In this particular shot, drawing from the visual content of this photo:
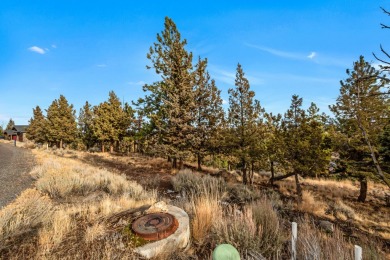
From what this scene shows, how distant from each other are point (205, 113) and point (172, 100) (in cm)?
297

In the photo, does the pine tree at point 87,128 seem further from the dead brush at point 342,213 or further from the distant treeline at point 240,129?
the dead brush at point 342,213

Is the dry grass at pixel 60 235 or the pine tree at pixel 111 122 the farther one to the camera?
the pine tree at pixel 111 122

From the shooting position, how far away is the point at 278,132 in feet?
46.6

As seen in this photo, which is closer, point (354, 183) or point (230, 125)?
point (230, 125)

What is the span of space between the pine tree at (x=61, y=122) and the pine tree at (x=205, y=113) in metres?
37.3

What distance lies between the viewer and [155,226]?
4035 mm

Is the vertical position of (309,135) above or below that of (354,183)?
above

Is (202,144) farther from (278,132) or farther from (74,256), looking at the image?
(74,256)

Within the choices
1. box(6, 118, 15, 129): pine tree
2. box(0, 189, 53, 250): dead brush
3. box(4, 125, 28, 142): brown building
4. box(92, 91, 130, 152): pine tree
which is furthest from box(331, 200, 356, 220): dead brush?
box(6, 118, 15, 129): pine tree

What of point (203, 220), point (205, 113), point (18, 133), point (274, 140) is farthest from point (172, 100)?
point (18, 133)

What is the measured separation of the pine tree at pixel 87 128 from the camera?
142 feet

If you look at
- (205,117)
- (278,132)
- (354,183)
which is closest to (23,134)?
(205,117)

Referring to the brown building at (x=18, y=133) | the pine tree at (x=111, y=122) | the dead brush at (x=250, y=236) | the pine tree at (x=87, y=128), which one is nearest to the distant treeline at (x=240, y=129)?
the dead brush at (x=250, y=236)

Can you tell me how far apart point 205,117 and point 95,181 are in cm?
1049
